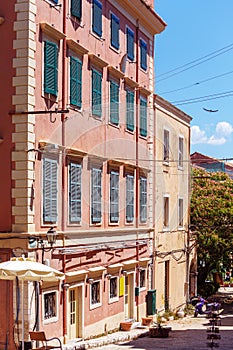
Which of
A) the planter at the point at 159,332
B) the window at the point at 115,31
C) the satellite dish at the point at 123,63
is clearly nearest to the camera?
the planter at the point at 159,332

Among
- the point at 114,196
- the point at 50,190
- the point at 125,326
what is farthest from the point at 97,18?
the point at 125,326

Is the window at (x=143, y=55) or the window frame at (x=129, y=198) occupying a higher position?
the window at (x=143, y=55)

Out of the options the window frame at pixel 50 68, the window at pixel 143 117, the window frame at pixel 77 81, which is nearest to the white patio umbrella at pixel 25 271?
the window frame at pixel 50 68

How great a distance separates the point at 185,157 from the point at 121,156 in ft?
32.5

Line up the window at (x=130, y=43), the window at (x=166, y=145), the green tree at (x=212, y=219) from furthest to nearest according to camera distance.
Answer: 1. the green tree at (x=212, y=219)
2. the window at (x=166, y=145)
3. the window at (x=130, y=43)

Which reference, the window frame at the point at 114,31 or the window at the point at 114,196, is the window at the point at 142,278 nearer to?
the window at the point at 114,196

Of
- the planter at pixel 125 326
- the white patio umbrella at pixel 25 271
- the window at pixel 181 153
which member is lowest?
the planter at pixel 125 326

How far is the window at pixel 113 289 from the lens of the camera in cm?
2394

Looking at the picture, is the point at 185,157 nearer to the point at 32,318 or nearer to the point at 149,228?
the point at 149,228

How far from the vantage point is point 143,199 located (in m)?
27.9

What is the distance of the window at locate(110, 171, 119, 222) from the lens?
23.9 meters

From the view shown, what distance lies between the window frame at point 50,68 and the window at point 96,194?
3.83m

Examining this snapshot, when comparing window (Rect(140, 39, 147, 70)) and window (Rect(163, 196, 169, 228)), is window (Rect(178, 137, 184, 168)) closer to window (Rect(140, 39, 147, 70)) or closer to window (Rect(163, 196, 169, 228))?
window (Rect(163, 196, 169, 228))

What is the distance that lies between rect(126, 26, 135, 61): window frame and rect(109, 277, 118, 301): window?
826 centimetres
